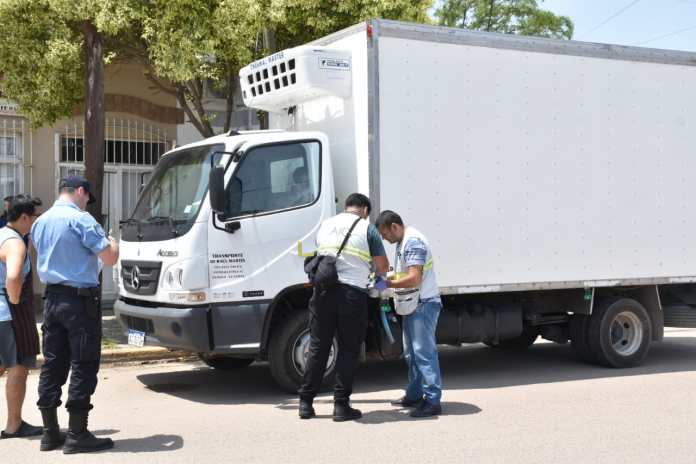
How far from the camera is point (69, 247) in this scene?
5.66m

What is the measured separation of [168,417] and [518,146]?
4.24 metres

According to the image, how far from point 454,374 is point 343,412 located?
2.66 metres

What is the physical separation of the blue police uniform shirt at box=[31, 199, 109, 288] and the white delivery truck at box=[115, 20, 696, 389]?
150 centimetres

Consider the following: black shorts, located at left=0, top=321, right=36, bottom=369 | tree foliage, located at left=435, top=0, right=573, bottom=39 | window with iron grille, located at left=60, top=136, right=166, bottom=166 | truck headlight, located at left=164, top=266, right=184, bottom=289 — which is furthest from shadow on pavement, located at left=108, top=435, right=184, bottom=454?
tree foliage, located at left=435, top=0, right=573, bottom=39

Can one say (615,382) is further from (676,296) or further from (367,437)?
(367,437)

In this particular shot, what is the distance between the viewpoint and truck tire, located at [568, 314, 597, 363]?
909 cm

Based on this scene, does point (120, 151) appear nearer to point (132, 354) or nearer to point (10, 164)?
point (10, 164)

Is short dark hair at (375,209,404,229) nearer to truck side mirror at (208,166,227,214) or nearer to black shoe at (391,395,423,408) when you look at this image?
truck side mirror at (208,166,227,214)

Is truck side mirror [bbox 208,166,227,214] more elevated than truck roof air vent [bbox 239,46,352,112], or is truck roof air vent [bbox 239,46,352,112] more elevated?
Result: truck roof air vent [bbox 239,46,352,112]

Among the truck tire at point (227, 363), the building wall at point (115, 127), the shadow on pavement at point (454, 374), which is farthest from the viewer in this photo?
the building wall at point (115, 127)

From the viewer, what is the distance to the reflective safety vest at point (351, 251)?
6531 mm

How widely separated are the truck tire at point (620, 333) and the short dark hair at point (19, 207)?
590 cm

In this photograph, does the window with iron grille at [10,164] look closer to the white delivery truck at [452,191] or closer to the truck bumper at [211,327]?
the white delivery truck at [452,191]

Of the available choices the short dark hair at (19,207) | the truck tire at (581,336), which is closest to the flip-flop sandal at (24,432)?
the short dark hair at (19,207)
